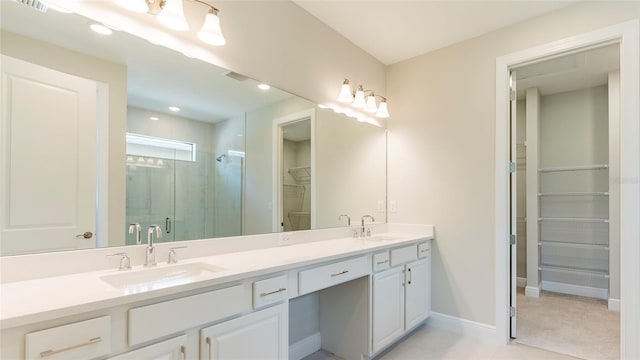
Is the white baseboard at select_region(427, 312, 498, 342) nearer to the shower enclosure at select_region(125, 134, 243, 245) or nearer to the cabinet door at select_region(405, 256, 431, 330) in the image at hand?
the cabinet door at select_region(405, 256, 431, 330)

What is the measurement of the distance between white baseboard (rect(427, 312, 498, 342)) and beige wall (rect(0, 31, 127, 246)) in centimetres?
260

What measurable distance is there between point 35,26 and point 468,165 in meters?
2.90

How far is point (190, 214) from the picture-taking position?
68.9 inches

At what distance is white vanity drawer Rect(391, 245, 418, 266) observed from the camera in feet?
7.86

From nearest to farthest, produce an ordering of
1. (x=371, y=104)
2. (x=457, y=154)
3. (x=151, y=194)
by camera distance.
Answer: (x=151, y=194) → (x=457, y=154) → (x=371, y=104)

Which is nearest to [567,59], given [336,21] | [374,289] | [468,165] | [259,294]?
[468,165]

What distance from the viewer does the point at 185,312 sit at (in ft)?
3.93

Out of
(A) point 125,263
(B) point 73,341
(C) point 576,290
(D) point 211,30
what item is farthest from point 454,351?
(D) point 211,30

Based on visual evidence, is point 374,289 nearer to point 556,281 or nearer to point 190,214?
point 190,214

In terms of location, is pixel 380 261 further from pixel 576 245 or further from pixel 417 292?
Result: pixel 576 245

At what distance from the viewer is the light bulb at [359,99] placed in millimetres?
2843

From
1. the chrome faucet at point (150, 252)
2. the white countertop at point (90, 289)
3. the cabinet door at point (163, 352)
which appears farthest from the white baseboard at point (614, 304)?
the chrome faucet at point (150, 252)

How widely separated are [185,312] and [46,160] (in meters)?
0.84

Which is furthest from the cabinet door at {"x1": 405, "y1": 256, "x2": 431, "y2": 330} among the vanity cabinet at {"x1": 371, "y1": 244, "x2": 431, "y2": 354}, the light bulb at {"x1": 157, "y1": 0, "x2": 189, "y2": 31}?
the light bulb at {"x1": 157, "y1": 0, "x2": 189, "y2": 31}
